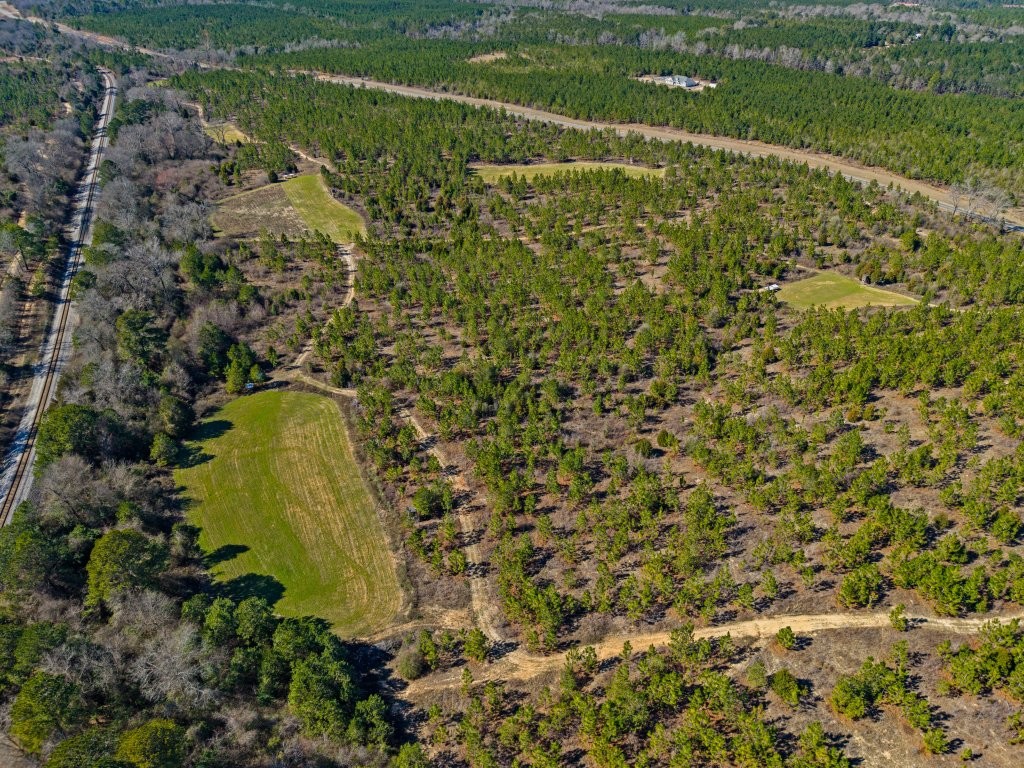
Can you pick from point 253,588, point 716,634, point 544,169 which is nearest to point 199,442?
point 253,588

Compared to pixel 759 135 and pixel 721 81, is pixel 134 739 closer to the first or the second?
pixel 759 135

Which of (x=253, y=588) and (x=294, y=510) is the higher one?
(x=294, y=510)

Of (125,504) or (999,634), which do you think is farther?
(125,504)

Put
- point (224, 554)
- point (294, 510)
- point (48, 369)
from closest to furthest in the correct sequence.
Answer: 1. point (224, 554)
2. point (294, 510)
3. point (48, 369)

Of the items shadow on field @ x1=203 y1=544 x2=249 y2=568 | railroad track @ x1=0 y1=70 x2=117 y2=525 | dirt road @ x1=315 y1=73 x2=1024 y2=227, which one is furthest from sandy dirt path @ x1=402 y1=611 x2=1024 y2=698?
dirt road @ x1=315 y1=73 x2=1024 y2=227

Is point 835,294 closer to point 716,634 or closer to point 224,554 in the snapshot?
point 716,634

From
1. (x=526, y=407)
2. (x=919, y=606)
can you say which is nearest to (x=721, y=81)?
(x=526, y=407)
